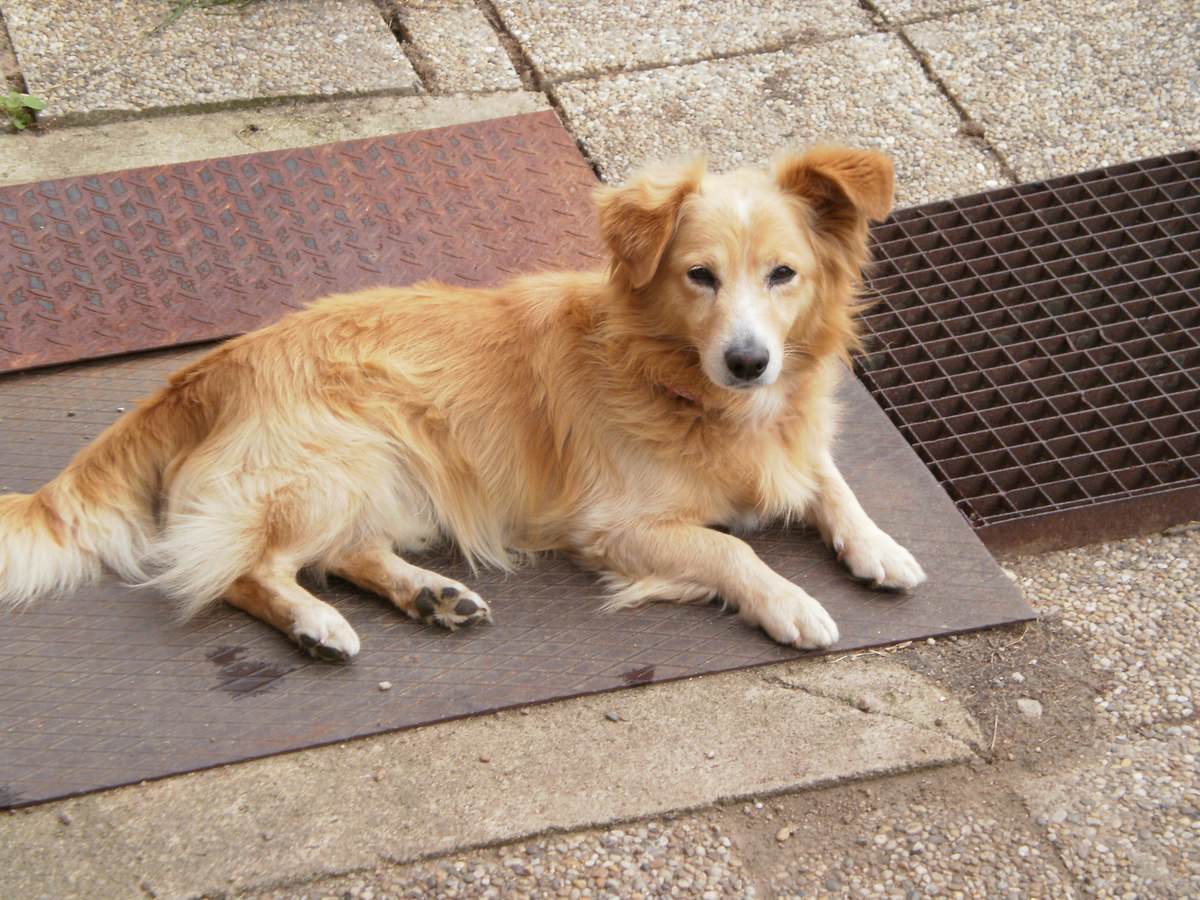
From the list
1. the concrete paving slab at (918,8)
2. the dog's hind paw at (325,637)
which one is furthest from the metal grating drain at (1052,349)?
the dog's hind paw at (325,637)

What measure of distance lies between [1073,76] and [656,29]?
185cm

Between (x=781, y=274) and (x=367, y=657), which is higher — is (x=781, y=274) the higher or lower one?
the higher one

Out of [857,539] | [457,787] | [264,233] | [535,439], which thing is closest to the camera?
[457,787]

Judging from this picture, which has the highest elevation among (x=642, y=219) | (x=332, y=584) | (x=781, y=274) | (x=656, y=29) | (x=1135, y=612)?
(x=642, y=219)

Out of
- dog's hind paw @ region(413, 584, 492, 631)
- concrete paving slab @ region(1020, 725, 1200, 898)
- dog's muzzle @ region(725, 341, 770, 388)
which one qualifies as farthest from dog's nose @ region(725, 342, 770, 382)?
concrete paving slab @ region(1020, 725, 1200, 898)

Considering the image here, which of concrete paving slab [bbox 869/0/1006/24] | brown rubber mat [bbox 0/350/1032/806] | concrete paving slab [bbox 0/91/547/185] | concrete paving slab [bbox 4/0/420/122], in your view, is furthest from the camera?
concrete paving slab [bbox 869/0/1006/24]

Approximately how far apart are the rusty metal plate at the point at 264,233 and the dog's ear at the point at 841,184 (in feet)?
4.16

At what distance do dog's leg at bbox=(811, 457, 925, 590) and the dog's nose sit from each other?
0.55m

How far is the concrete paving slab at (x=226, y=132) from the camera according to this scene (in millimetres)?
4629

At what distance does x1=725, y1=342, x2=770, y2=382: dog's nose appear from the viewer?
290cm

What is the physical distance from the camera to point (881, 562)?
10.3ft

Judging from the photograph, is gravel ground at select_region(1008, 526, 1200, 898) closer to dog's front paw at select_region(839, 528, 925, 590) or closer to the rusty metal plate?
dog's front paw at select_region(839, 528, 925, 590)

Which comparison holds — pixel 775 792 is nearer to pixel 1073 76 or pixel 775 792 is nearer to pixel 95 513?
pixel 95 513

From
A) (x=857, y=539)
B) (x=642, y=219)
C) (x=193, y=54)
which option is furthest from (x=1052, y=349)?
(x=193, y=54)
